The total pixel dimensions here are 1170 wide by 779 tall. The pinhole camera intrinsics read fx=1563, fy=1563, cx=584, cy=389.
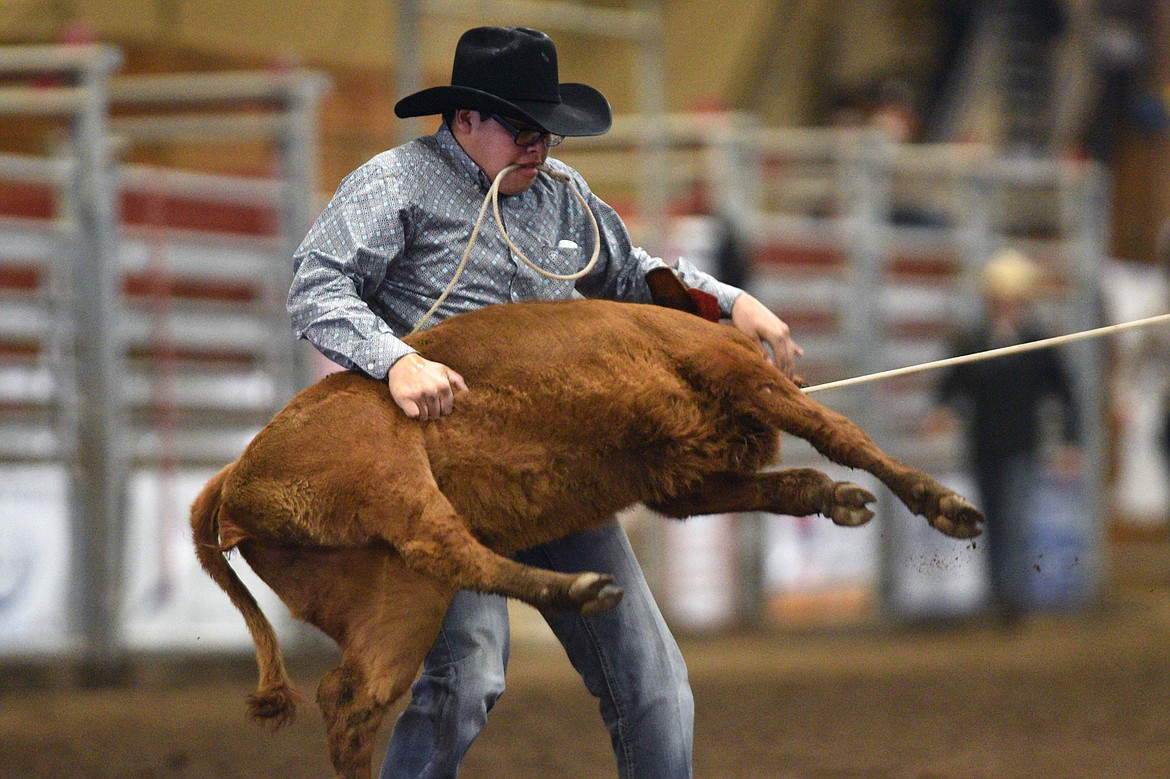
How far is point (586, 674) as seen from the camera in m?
2.59

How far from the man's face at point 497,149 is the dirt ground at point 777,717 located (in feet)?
7.09

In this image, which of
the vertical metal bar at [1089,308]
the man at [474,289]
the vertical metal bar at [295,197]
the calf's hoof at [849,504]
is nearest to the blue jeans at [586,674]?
the man at [474,289]

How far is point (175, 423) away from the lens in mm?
6164

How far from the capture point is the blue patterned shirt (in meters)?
2.35

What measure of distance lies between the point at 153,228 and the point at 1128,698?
4.06m

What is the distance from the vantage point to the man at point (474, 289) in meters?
2.36

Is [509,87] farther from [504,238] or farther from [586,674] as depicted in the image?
[586,674]

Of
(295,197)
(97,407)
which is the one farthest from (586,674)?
(295,197)

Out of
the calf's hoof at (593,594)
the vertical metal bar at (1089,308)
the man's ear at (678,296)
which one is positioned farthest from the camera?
the vertical metal bar at (1089,308)

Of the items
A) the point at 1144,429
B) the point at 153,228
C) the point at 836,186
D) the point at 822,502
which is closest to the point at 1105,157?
the point at 1144,429

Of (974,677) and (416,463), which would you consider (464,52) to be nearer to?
(416,463)

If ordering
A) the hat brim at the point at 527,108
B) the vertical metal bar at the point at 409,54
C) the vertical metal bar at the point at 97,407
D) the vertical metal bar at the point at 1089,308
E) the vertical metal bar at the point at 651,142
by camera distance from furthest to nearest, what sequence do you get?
the vertical metal bar at the point at 1089,308, the vertical metal bar at the point at 651,142, the vertical metal bar at the point at 409,54, the vertical metal bar at the point at 97,407, the hat brim at the point at 527,108

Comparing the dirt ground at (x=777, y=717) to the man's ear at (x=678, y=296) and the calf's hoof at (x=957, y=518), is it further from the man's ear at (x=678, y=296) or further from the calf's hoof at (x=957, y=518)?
the calf's hoof at (x=957, y=518)

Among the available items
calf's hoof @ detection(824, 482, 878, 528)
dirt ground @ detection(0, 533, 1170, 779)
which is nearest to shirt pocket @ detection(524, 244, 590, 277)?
calf's hoof @ detection(824, 482, 878, 528)
